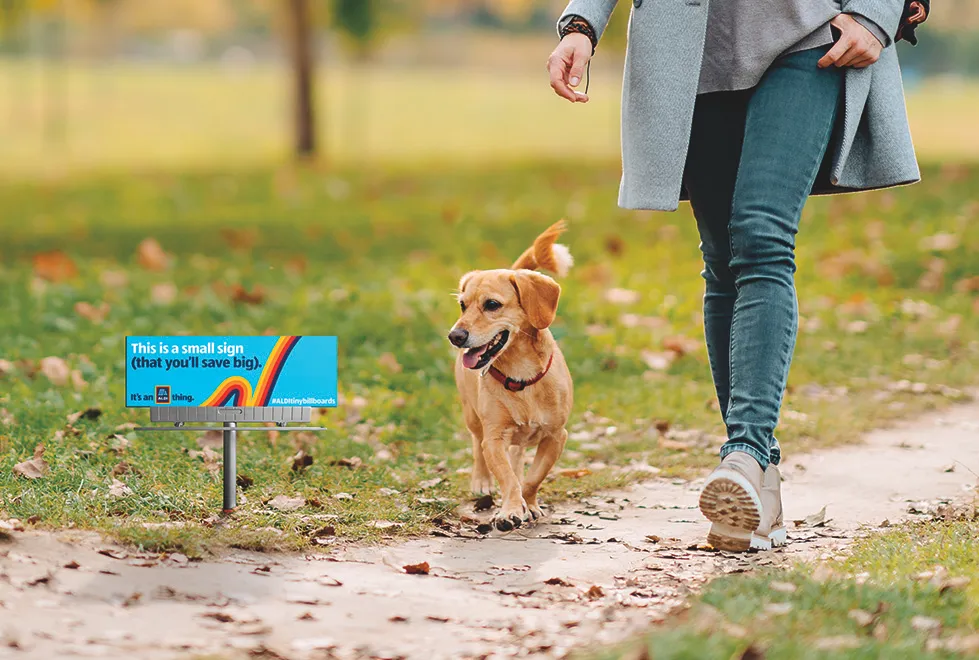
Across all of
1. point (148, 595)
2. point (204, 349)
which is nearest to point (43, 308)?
point (204, 349)

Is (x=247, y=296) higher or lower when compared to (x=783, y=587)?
higher

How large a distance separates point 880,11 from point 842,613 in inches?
65.4

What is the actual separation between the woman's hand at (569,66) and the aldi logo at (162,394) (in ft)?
4.46

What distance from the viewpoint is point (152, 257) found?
954 centimetres

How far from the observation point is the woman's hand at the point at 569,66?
3.52 metres

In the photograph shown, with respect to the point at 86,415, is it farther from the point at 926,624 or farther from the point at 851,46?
the point at 926,624

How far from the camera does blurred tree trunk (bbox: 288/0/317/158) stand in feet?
56.1

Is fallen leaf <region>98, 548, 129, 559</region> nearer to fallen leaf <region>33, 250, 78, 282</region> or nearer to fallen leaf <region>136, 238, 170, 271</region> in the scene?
fallen leaf <region>33, 250, 78, 282</region>

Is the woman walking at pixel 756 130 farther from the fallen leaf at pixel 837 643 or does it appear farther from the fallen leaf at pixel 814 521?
the fallen leaf at pixel 837 643

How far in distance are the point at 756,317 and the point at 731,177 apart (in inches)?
19.1

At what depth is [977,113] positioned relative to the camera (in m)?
30.2

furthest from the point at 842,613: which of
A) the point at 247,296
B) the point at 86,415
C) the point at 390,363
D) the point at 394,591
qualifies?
the point at 247,296

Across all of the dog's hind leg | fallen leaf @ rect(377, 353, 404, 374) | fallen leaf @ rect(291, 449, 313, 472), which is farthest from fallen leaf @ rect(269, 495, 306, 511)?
fallen leaf @ rect(377, 353, 404, 374)

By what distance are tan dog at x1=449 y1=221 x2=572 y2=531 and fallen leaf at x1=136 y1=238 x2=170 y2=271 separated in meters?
5.74
